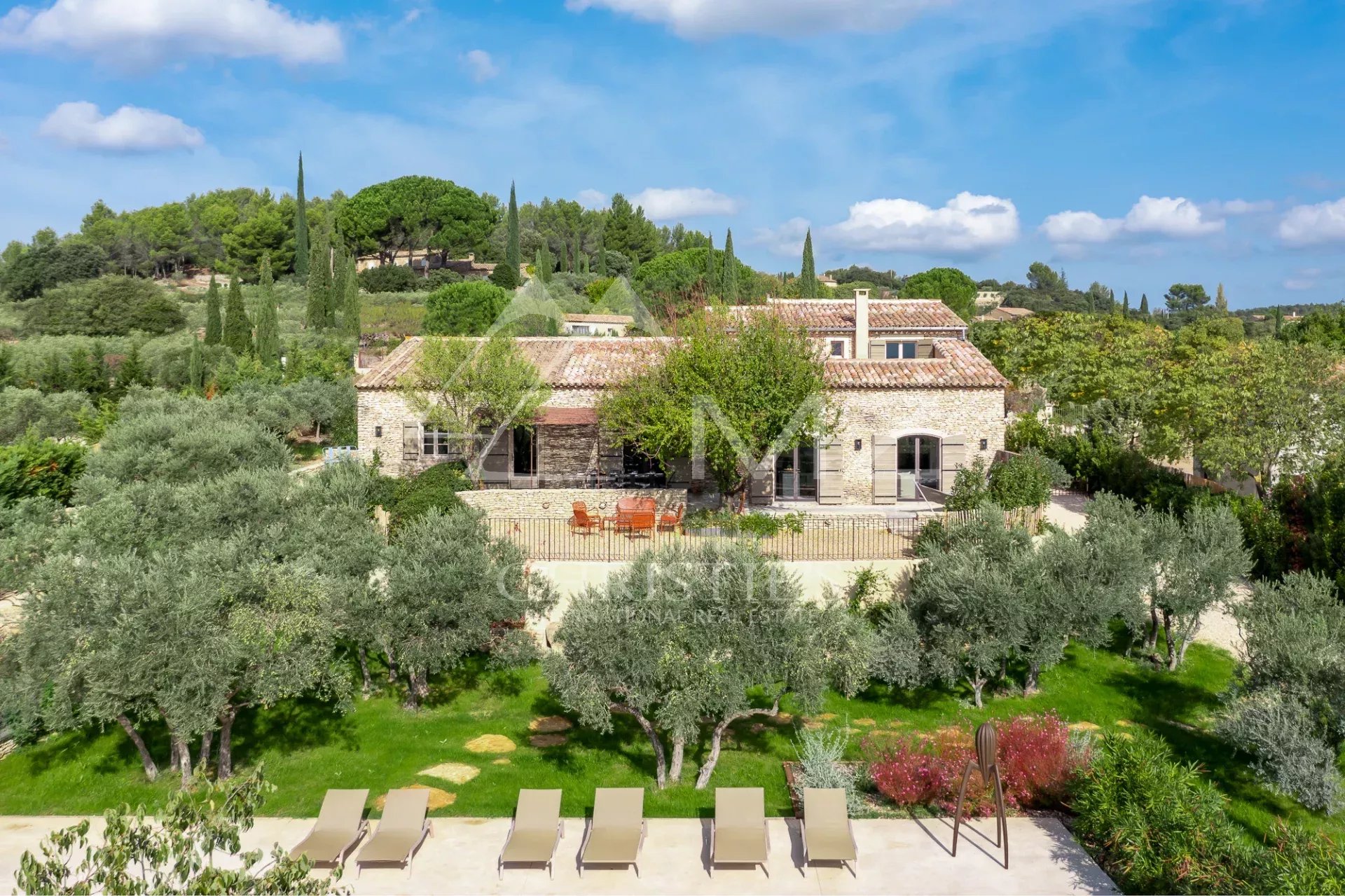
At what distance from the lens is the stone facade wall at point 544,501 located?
22453 millimetres

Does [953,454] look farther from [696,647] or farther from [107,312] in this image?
[107,312]

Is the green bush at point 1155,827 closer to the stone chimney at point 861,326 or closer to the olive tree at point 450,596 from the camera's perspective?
the olive tree at point 450,596

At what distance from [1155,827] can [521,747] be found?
9.19 metres

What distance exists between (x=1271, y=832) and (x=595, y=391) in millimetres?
19934

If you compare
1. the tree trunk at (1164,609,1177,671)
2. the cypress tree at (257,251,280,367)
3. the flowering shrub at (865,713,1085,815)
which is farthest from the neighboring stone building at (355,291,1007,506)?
the cypress tree at (257,251,280,367)

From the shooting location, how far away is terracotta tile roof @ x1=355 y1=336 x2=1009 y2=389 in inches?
1028

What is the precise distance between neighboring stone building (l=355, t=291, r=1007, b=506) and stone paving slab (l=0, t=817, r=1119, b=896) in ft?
46.2

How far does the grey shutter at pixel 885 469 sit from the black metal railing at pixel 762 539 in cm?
473

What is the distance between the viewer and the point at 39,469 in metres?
22.6

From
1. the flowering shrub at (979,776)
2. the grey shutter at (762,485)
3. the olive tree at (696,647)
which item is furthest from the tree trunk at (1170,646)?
the grey shutter at (762,485)

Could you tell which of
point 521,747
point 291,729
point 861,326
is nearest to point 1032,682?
point 521,747

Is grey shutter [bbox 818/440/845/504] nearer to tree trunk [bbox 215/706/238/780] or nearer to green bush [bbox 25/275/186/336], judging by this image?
tree trunk [bbox 215/706/238/780]

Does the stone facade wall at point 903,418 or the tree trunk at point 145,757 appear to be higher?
the stone facade wall at point 903,418

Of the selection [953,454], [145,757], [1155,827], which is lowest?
[145,757]
